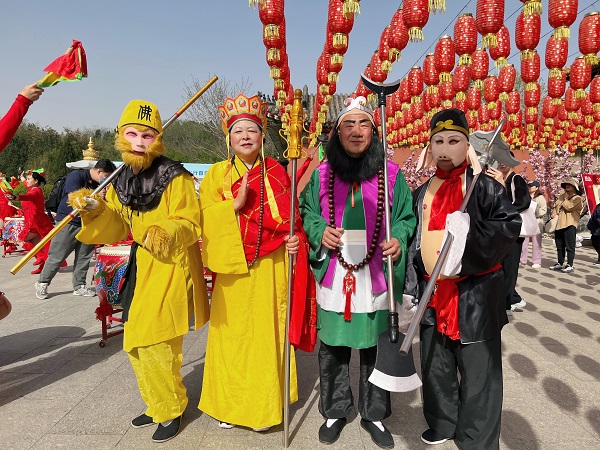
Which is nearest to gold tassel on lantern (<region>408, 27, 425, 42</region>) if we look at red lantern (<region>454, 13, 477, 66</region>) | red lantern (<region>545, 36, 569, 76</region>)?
red lantern (<region>454, 13, 477, 66</region>)

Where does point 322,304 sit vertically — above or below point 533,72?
below

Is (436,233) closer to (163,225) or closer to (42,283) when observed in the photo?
(163,225)

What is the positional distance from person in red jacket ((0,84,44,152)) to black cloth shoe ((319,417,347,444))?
259 centimetres

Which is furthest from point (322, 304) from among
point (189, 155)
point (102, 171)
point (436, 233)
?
point (189, 155)

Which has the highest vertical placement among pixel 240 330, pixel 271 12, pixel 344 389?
pixel 271 12

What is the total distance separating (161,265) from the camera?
247 cm

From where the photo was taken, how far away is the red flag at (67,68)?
237cm

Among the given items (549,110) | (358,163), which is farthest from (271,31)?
(549,110)

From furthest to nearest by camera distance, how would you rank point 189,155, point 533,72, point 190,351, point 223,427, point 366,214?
point 189,155 < point 533,72 < point 190,351 < point 223,427 < point 366,214

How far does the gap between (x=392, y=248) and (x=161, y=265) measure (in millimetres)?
1418

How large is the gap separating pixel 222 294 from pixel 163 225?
2.01 ft

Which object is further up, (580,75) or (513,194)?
(580,75)

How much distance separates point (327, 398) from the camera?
2580mm

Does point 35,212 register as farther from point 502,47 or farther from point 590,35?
point 590,35
